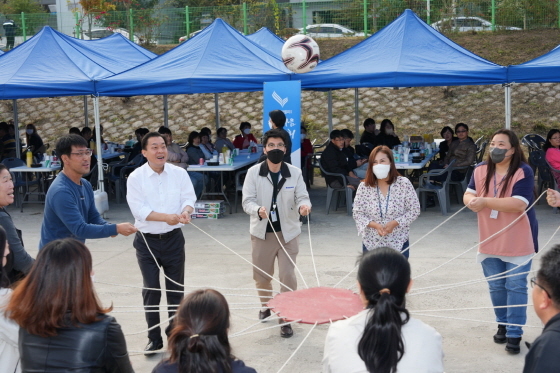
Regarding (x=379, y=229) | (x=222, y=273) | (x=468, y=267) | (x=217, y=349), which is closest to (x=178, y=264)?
(x=379, y=229)

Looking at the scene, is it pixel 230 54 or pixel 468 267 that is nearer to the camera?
pixel 468 267

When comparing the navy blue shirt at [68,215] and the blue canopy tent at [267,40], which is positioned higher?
the blue canopy tent at [267,40]

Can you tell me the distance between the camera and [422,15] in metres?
22.7

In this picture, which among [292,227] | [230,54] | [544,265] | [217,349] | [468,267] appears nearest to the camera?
[217,349]

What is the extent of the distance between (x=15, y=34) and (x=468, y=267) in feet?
77.5

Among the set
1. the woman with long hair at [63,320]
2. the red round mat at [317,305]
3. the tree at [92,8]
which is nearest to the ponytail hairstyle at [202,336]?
the woman with long hair at [63,320]

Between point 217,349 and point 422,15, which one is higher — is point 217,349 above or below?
below

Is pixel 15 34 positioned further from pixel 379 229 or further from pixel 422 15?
pixel 379 229

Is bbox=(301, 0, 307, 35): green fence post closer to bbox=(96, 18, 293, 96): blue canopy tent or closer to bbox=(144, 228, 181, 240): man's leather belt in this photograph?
bbox=(96, 18, 293, 96): blue canopy tent

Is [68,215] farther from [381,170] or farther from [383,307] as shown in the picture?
[383,307]

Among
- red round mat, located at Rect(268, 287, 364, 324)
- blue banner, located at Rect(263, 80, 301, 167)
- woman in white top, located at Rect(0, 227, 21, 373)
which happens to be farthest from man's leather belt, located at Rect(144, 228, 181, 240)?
blue banner, located at Rect(263, 80, 301, 167)

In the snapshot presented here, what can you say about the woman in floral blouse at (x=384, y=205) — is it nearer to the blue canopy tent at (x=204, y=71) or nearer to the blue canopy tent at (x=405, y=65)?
the blue canopy tent at (x=405, y=65)

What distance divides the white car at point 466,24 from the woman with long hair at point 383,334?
20.9 meters

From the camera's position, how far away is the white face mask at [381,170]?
5.09 metres
